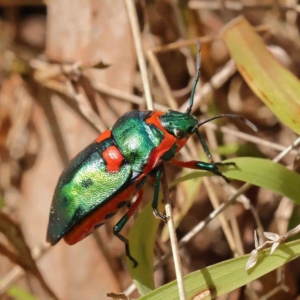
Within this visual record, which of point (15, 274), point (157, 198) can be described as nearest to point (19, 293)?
point (15, 274)

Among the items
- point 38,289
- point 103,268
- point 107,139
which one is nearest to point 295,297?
point 103,268

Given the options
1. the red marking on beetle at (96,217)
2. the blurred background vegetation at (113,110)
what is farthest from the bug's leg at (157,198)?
the blurred background vegetation at (113,110)

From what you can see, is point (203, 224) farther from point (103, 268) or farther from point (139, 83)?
point (139, 83)

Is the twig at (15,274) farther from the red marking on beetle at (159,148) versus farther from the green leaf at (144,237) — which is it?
the red marking on beetle at (159,148)

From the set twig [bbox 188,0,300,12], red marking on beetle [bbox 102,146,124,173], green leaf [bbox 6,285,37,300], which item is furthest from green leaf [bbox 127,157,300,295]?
twig [bbox 188,0,300,12]

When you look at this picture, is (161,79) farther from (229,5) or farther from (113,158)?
(113,158)

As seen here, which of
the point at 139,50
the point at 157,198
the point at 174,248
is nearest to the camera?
the point at 174,248
